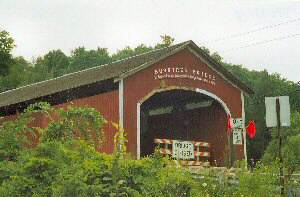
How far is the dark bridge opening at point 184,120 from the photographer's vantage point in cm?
2353

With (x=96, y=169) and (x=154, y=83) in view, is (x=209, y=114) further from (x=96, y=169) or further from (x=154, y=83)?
(x=96, y=169)

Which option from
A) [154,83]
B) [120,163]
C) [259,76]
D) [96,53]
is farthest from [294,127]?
[120,163]

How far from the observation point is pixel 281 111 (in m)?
10.6

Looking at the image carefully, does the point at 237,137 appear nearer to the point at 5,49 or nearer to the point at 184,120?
the point at 184,120

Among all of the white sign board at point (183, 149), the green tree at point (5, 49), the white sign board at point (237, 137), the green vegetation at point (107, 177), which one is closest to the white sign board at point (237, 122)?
the white sign board at point (237, 137)

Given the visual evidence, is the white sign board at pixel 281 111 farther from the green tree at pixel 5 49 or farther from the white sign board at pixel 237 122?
the green tree at pixel 5 49

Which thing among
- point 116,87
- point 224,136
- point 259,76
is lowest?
point 224,136

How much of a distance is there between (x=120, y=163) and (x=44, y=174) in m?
1.20

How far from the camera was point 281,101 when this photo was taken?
1058 cm

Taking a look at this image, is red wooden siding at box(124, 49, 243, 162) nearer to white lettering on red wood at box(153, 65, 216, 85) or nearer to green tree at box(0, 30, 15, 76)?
white lettering on red wood at box(153, 65, 216, 85)

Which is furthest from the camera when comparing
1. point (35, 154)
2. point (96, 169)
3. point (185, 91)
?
point (185, 91)

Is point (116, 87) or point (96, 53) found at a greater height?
point (96, 53)

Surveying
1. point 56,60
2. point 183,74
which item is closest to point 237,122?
point 183,74

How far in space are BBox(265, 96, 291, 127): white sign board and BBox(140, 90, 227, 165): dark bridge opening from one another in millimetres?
12152
